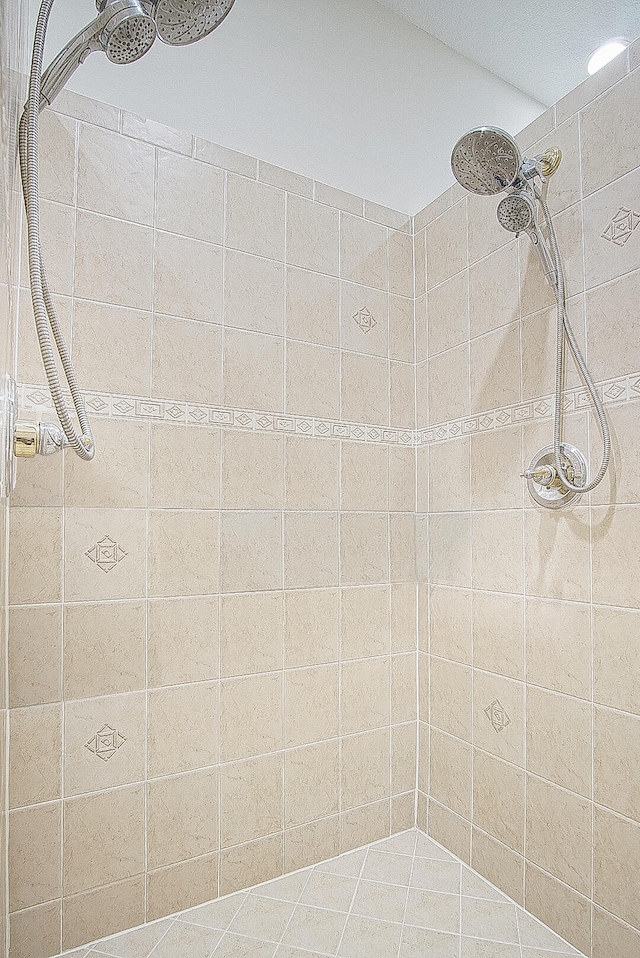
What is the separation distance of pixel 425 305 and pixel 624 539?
0.95 m

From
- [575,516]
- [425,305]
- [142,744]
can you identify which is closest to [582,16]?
[425,305]

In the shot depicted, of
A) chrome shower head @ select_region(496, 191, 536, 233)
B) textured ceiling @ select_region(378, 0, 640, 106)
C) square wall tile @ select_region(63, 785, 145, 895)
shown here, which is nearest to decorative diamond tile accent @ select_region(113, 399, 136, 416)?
square wall tile @ select_region(63, 785, 145, 895)

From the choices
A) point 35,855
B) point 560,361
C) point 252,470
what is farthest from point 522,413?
point 35,855

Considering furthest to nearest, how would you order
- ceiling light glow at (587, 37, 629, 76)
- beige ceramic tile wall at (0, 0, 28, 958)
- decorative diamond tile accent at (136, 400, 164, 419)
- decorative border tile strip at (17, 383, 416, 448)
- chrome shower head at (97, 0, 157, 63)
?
ceiling light glow at (587, 37, 629, 76), decorative diamond tile accent at (136, 400, 164, 419), decorative border tile strip at (17, 383, 416, 448), chrome shower head at (97, 0, 157, 63), beige ceramic tile wall at (0, 0, 28, 958)

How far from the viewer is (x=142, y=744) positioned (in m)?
1.41

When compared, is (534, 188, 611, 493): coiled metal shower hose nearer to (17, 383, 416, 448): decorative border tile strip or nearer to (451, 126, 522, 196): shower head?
(451, 126, 522, 196): shower head

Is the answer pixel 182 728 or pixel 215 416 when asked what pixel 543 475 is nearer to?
pixel 215 416

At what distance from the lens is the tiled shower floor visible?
1308 mm

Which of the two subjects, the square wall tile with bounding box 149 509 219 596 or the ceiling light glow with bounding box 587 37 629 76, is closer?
the square wall tile with bounding box 149 509 219 596

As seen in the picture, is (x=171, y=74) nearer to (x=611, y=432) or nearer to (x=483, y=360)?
(x=483, y=360)

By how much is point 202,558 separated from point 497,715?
2.79 ft

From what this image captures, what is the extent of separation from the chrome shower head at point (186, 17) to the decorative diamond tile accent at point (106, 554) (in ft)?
3.23

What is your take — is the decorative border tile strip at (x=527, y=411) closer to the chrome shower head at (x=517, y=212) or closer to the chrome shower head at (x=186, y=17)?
the chrome shower head at (x=517, y=212)

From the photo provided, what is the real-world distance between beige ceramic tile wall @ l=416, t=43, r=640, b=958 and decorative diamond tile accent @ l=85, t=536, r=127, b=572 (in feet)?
2.93
